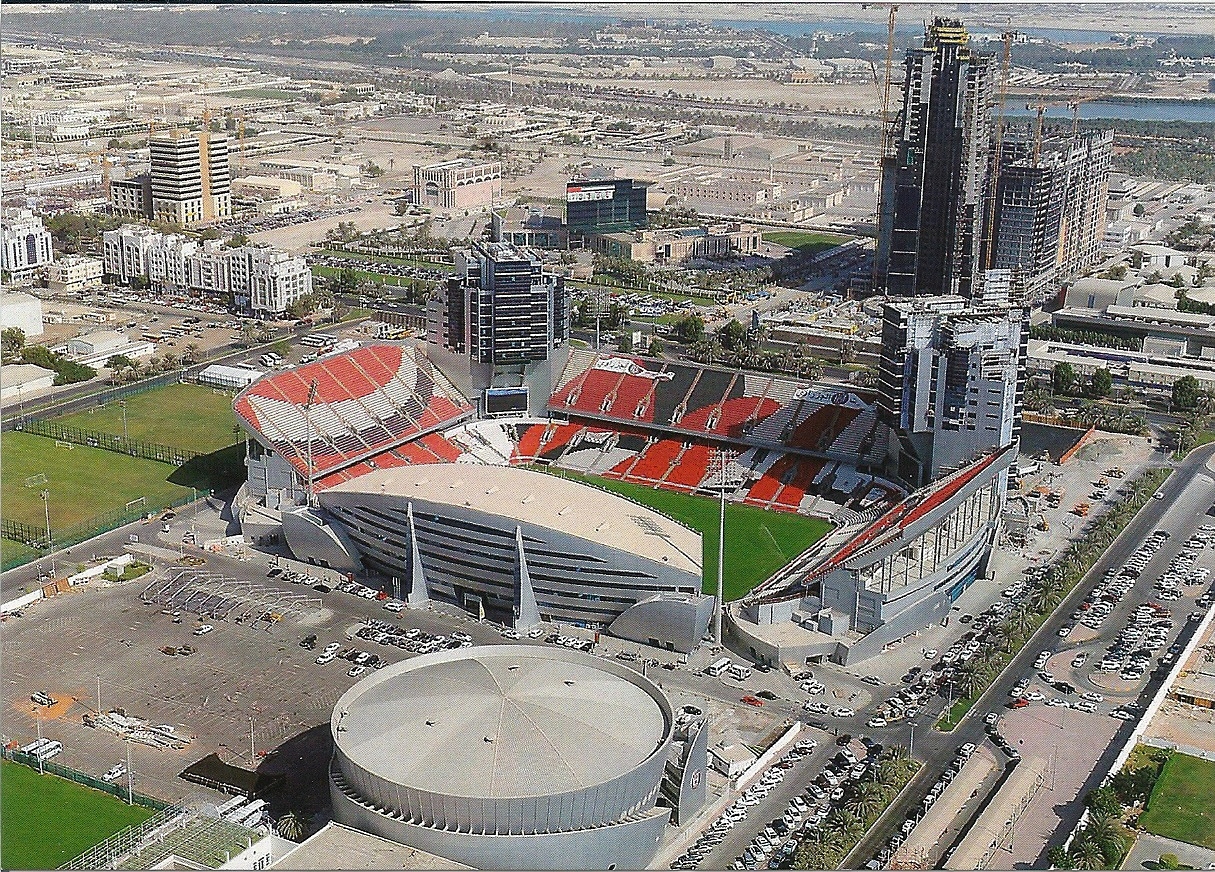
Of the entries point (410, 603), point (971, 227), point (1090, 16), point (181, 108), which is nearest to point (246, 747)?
point (410, 603)

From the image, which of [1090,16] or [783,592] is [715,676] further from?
[1090,16]

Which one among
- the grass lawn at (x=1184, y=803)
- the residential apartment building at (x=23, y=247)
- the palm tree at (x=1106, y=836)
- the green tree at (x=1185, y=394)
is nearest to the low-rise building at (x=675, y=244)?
the residential apartment building at (x=23, y=247)

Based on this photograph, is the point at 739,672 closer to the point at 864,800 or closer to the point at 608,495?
the point at 864,800

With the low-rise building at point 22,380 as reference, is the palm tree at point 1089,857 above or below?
below

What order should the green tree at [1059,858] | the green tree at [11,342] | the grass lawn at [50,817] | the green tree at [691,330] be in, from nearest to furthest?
the green tree at [1059,858] → the grass lawn at [50,817] → the green tree at [11,342] → the green tree at [691,330]

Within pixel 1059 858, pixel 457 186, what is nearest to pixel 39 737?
pixel 1059 858

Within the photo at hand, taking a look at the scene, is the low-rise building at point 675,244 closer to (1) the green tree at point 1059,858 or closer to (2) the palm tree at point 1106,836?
(2) the palm tree at point 1106,836
